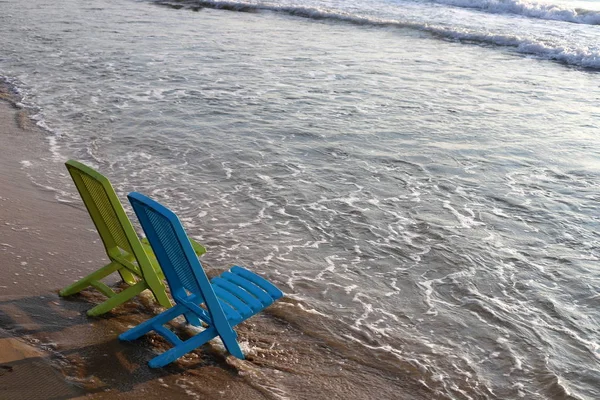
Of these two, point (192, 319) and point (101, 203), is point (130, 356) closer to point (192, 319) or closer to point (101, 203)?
point (192, 319)

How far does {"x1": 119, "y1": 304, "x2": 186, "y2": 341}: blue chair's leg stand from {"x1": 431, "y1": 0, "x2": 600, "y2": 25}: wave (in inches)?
983

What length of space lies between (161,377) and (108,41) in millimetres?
14004

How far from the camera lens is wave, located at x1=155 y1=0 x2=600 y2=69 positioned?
18.4 m

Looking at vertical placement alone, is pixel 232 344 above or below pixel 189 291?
below

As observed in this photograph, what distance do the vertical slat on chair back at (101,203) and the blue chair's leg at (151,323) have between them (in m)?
0.49

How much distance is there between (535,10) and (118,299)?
25617 mm

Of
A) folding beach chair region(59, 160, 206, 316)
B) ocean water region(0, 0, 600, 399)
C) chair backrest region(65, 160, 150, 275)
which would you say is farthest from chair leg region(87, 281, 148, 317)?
ocean water region(0, 0, 600, 399)

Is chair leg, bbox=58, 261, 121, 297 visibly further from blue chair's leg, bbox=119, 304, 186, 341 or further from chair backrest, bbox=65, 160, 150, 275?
blue chair's leg, bbox=119, 304, 186, 341

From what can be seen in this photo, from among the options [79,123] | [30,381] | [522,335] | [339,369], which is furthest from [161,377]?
[79,123]

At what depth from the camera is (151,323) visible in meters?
4.46

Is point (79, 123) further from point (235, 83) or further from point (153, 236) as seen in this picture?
point (153, 236)

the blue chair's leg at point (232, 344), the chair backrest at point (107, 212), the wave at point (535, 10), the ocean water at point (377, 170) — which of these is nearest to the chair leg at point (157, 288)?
the chair backrest at point (107, 212)

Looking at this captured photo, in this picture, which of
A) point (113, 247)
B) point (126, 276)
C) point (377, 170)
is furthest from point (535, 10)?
point (113, 247)

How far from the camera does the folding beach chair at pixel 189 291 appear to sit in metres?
4.05
